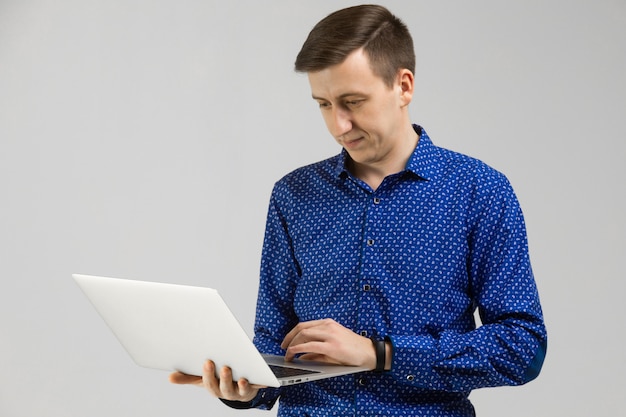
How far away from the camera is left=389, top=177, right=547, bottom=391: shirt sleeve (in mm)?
1526

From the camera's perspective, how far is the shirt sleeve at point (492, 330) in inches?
60.1

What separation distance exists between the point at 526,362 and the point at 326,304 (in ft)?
1.09

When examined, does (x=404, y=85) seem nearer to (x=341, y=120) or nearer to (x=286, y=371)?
(x=341, y=120)

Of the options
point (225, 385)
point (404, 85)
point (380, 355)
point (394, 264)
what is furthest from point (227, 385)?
point (404, 85)

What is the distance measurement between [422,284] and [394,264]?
57mm

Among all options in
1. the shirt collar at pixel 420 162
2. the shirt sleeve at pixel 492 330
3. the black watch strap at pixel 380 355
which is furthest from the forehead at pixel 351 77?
the black watch strap at pixel 380 355

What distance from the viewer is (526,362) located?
154 cm

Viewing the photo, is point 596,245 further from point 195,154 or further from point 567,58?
point 195,154

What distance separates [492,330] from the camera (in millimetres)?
1543

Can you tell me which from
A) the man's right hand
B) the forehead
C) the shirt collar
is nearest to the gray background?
the shirt collar

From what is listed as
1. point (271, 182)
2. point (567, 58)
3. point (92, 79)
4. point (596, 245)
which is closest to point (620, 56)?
point (567, 58)

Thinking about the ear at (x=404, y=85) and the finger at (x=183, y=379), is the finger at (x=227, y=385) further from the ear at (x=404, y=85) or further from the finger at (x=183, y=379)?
the ear at (x=404, y=85)

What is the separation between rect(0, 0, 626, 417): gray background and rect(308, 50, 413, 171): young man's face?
1.84 meters

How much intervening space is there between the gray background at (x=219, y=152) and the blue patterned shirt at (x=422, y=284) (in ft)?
5.91
